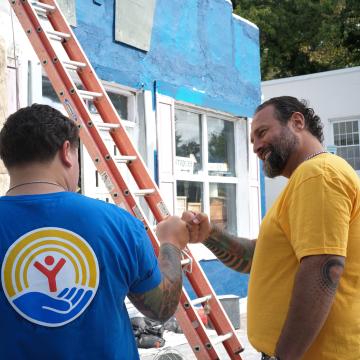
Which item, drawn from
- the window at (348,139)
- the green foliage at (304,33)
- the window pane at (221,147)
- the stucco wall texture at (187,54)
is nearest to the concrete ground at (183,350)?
the window pane at (221,147)

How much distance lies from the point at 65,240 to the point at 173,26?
19.9 ft

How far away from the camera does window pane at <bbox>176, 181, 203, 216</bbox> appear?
7566mm

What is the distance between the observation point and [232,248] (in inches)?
116

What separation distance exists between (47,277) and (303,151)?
3.87 ft

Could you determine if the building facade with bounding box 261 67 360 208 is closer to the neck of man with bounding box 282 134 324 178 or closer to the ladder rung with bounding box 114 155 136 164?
the ladder rung with bounding box 114 155 136 164

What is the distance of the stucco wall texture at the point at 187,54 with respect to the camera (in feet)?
20.4

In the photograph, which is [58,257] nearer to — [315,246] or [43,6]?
[315,246]

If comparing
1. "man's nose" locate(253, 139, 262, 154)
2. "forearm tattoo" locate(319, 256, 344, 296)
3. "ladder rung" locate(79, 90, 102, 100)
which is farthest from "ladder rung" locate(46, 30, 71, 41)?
"forearm tattoo" locate(319, 256, 344, 296)

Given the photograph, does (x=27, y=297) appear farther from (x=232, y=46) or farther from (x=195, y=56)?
(x=232, y=46)

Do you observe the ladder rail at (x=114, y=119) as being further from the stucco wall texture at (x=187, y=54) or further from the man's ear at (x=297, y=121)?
the man's ear at (x=297, y=121)

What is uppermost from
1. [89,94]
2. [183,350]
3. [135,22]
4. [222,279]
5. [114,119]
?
[135,22]

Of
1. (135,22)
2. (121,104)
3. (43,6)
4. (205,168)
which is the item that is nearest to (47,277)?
(43,6)

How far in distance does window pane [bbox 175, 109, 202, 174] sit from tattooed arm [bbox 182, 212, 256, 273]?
4.58 m

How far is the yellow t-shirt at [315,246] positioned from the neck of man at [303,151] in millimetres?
172
